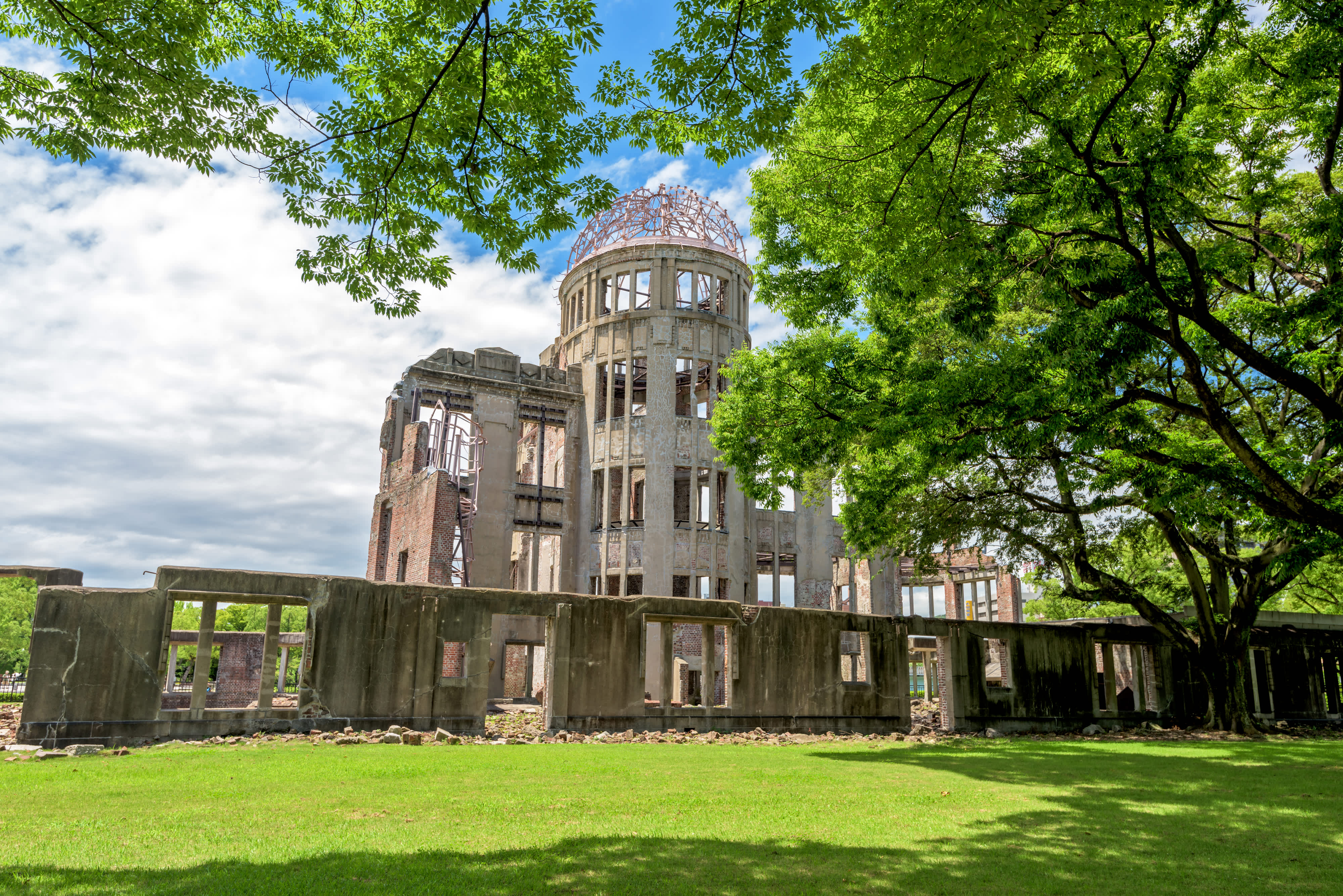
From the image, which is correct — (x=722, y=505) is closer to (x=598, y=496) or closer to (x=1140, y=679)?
(x=598, y=496)

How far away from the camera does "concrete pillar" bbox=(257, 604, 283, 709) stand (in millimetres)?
16016

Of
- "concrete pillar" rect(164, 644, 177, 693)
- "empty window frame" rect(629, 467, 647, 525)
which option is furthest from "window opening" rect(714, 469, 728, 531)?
"concrete pillar" rect(164, 644, 177, 693)

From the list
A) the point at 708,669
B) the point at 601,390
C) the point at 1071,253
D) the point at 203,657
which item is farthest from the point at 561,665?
the point at 601,390

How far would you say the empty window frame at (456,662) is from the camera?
683 inches

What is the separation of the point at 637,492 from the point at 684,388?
4.67 metres

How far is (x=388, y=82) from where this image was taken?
6.92m

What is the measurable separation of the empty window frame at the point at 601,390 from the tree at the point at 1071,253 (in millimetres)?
14906

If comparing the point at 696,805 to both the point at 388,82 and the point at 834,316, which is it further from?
the point at 834,316

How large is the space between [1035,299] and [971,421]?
16.5 feet

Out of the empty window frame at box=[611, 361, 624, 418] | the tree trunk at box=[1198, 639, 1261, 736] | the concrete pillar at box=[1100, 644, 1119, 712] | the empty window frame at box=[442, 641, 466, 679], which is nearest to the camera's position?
the empty window frame at box=[442, 641, 466, 679]

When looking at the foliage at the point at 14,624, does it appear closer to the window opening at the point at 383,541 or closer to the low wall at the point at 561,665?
the window opening at the point at 383,541

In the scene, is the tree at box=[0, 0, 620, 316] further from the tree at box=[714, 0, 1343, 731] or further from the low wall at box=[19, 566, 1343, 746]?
the low wall at box=[19, 566, 1343, 746]

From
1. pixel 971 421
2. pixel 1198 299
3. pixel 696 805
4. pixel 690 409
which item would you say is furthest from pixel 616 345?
pixel 696 805

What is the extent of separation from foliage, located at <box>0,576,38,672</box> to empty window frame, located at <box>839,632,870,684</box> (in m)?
40.2
